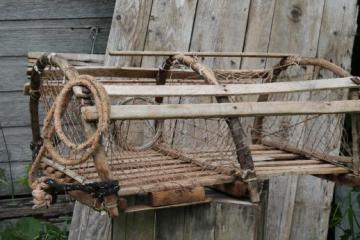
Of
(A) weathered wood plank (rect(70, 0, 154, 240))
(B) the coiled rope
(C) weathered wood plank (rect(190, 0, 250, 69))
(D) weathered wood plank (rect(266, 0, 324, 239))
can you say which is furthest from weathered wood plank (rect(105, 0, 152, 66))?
(B) the coiled rope

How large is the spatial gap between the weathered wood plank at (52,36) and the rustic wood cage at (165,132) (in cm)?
89

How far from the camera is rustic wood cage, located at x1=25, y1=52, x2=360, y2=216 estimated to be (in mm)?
2398

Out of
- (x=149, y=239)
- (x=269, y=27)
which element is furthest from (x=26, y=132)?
(x=149, y=239)

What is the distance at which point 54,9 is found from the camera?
4.41 m

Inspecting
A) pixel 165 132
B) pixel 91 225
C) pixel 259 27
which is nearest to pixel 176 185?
pixel 165 132

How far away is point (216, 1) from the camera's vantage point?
3961 mm

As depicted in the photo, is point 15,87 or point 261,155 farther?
point 15,87

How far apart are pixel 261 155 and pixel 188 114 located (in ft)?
2.58

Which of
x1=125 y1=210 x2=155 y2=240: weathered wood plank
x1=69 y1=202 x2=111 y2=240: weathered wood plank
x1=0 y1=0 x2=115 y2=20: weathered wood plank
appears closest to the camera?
x1=125 y1=210 x2=155 y2=240: weathered wood plank

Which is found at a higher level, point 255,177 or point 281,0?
point 281,0

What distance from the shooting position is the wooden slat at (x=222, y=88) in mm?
2416

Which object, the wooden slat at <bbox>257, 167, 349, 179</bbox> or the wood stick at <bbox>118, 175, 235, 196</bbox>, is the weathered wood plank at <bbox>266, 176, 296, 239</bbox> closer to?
the wooden slat at <bbox>257, 167, 349, 179</bbox>

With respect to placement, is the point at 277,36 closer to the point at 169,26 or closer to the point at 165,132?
the point at 169,26

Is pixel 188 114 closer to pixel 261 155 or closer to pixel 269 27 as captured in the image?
pixel 261 155
